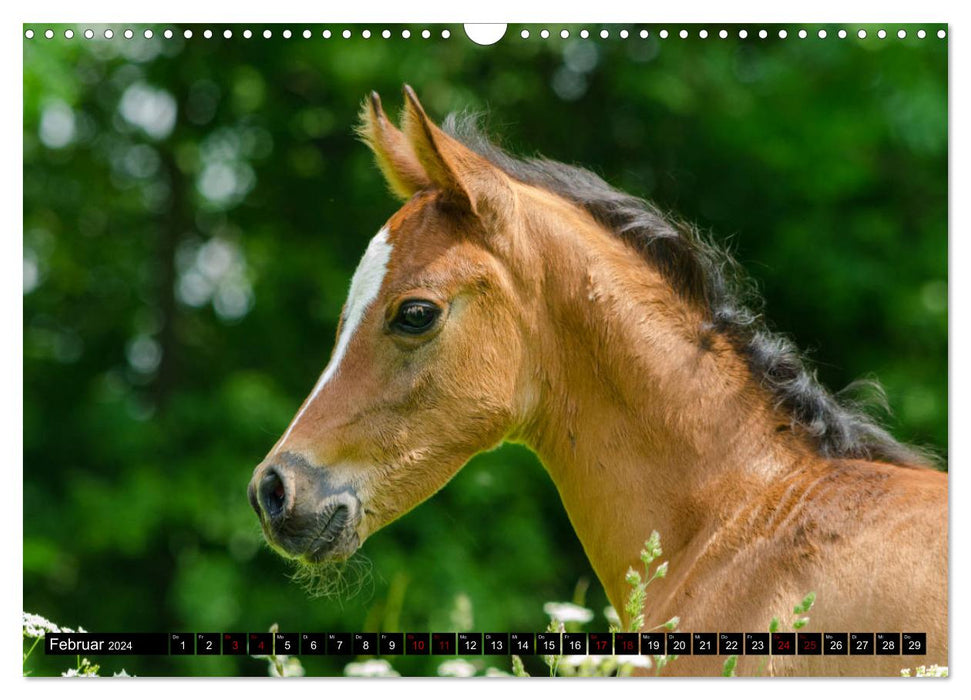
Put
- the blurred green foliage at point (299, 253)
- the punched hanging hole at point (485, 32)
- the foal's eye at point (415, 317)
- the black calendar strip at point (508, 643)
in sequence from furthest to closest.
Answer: the blurred green foliage at point (299, 253), the punched hanging hole at point (485, 32), the foal's eye at point (415, 317), the black calendar strip at point (508, 643)

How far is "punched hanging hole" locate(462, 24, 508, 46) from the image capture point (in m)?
3.30

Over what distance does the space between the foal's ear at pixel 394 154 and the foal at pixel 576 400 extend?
118mm

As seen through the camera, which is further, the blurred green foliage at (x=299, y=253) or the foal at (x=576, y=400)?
the blurred green foliage at (x=299, y=253)

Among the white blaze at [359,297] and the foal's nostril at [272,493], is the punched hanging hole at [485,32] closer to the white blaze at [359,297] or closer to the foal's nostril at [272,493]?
the white blaze at [359,297]

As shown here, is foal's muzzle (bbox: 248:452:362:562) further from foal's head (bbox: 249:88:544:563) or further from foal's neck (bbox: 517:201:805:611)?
foal's neck (bbox: 517:201:805:611)

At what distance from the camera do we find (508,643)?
3084mm

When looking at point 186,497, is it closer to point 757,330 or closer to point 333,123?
point 333,123

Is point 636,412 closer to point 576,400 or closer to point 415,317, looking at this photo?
point 576,400

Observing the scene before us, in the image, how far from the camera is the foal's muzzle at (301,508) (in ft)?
9.68

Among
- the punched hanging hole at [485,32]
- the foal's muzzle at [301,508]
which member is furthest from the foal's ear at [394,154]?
the foal's muzzle at [301,508]

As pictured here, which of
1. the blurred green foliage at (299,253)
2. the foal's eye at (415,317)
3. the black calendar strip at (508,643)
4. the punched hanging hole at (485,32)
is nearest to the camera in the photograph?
the black calendar strip at (508,643)

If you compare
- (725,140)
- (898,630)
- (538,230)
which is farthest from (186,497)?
(898,630)

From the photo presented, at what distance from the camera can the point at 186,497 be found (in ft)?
23.9

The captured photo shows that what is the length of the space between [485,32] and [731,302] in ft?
3.71
